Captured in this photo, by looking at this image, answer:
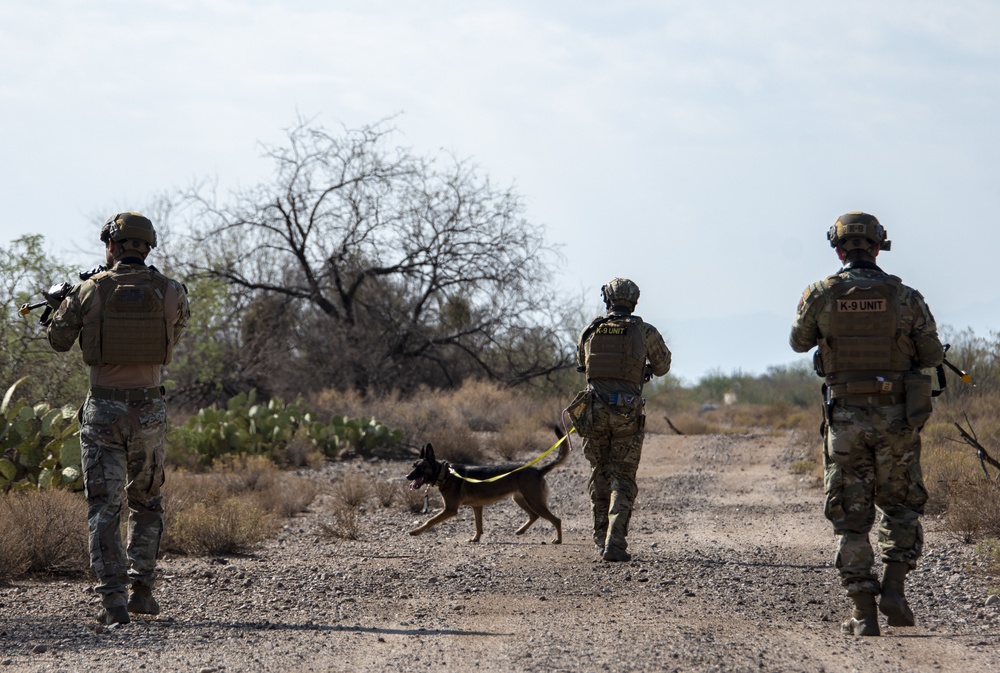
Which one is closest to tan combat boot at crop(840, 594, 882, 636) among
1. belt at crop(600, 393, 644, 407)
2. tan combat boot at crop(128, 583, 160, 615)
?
belt at crop(600, 393, 644, 407)

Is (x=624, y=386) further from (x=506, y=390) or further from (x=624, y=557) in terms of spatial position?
(x=506, y=390)

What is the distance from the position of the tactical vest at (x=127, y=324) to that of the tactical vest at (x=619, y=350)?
12.0 feet

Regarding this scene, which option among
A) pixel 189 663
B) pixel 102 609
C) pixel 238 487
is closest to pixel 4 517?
pixel 102 609

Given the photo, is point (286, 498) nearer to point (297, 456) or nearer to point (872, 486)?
point (297, 456)

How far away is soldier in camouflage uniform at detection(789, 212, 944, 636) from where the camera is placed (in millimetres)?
6512

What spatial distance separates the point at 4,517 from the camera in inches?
344

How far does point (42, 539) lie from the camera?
857cm

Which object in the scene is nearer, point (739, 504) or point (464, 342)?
point (739, 504)

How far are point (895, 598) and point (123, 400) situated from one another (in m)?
4.48

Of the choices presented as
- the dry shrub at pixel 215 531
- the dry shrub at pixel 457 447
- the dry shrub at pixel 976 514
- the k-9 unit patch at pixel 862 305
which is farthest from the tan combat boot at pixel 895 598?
the dry shrub at pixel 457 447

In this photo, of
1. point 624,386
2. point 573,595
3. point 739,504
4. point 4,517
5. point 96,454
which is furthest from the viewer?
point 739,504

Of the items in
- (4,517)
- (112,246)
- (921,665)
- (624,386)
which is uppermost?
(112,246)

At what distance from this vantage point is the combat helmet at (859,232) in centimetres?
675

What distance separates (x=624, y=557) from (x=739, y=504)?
5.13m
